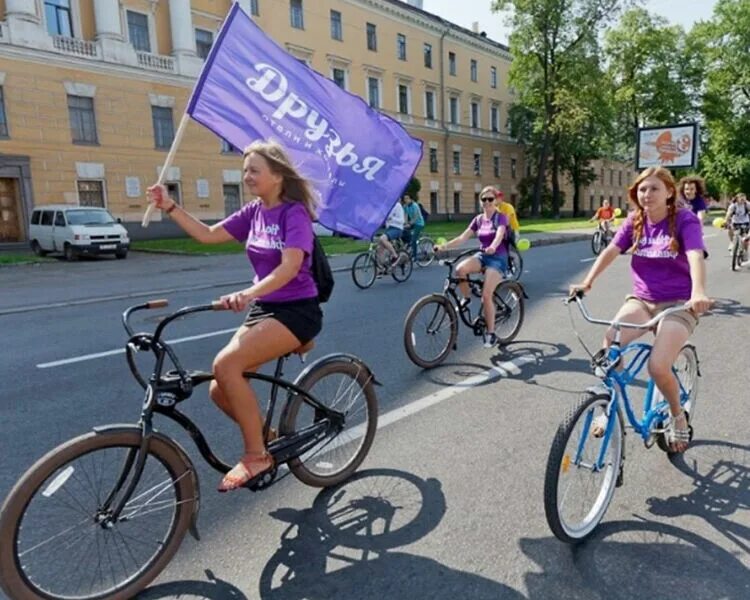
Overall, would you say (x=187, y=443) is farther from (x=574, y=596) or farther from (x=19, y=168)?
(x=19, y=168)

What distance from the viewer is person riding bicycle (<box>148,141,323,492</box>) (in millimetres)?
2873

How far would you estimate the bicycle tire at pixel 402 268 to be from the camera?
40.7ft

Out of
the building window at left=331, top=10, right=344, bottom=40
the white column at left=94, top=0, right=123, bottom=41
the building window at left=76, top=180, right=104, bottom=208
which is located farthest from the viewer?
the building window at left=331, top=10, right=344, bottom=40

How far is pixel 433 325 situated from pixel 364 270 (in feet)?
19.6

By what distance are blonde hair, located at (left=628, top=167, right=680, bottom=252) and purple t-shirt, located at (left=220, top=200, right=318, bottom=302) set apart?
2.05 meters

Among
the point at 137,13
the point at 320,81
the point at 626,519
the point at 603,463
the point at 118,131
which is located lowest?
the point at 626,519

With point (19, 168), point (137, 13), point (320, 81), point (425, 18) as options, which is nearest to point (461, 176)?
point (425, 18)

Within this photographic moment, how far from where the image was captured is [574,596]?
247 centimetres

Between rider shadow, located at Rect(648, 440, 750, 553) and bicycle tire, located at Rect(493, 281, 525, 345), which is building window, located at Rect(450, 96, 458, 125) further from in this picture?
rider shadow, located at Rect(648, 440, 750, 553)

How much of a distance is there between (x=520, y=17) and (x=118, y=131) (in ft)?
100

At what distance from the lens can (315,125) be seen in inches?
191

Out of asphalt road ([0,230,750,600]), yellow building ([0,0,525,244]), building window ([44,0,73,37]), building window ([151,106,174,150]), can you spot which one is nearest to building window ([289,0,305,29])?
yellow building ([0,0,525,244])

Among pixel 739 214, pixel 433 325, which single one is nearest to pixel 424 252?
pixel 739 214

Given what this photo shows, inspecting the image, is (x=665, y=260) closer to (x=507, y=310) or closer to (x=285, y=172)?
(x=285, y=172)
